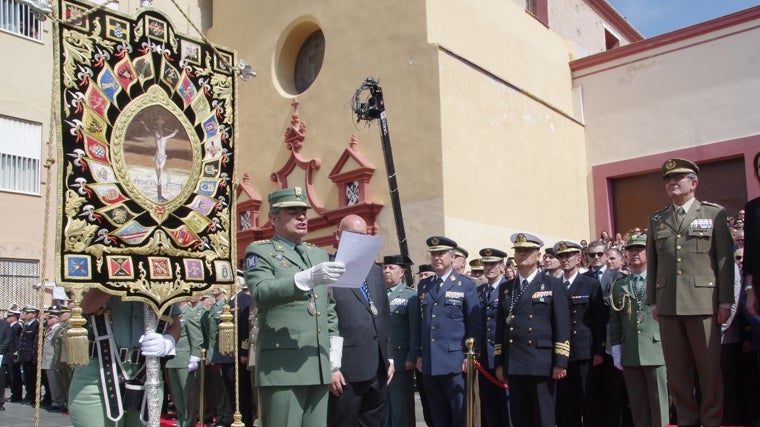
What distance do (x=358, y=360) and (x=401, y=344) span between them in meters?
2.34

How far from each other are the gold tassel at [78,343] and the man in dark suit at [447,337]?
357 centimetres

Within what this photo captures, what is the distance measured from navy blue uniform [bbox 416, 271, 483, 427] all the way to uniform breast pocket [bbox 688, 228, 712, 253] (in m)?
2.25

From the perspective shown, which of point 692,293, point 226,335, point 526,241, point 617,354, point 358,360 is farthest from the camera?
point 617,354

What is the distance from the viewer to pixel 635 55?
53.1 feet

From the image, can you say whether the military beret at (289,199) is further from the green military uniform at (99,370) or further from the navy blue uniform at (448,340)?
the navy blue uniform at (448,340)

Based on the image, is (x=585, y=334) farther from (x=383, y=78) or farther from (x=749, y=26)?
(x=749, y=26)

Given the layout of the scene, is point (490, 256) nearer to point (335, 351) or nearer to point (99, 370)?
point (335, 351)

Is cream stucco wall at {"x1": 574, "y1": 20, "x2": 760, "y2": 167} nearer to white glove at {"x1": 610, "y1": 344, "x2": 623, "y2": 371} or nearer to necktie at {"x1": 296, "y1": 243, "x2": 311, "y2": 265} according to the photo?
white glove at {"x1": 610, "y1": 344, "x2": 623, "y2": 371}

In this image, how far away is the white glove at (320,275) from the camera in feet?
13.2

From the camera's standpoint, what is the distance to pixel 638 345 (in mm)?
6242

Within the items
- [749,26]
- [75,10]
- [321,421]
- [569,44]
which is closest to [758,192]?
[749,26]

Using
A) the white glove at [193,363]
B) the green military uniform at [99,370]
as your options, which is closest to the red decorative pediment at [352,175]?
the white glove at [193,363]

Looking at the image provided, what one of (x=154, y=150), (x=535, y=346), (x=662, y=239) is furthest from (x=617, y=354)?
(x=154, y=150)

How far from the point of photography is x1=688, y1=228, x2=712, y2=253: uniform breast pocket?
5.21m
